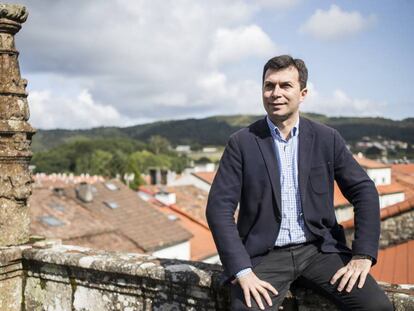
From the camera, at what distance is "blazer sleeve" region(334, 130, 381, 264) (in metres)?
2.68

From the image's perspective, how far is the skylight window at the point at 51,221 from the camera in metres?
21.3

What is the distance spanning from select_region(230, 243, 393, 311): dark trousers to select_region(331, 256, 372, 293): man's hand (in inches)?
1.5

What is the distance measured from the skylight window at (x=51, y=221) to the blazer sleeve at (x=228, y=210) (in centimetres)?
1985

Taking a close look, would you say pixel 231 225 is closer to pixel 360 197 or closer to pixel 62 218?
pixel 360 197

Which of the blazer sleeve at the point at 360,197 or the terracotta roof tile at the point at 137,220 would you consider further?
the terracotta roof tile at the point at 137,220

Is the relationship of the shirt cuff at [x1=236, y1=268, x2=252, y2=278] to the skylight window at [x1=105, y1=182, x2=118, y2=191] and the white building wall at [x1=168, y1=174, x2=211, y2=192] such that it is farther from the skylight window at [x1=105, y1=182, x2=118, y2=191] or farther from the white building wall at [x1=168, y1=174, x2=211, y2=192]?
the white building wall at [x1=168, y1=174, x2=211, y2=192]

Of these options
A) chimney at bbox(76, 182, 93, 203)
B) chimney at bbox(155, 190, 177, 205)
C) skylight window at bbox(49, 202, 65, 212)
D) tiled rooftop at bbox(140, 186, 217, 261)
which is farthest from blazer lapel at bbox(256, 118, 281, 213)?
chimney at bbox(155, 190, 177, 205)

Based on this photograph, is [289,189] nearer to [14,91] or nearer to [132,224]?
[14,91]

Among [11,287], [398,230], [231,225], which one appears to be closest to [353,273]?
[231,225]

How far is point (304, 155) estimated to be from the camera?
112 inches

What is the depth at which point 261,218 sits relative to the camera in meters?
2.82

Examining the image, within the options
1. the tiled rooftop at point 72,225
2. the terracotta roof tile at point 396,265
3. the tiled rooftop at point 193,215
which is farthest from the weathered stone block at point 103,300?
the tiled rooftop at point 193,215

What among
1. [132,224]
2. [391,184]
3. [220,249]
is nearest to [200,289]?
[220,249]

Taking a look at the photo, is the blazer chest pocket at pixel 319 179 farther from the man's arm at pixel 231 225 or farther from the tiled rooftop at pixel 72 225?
the tiled rooftop at pixel 72 225
